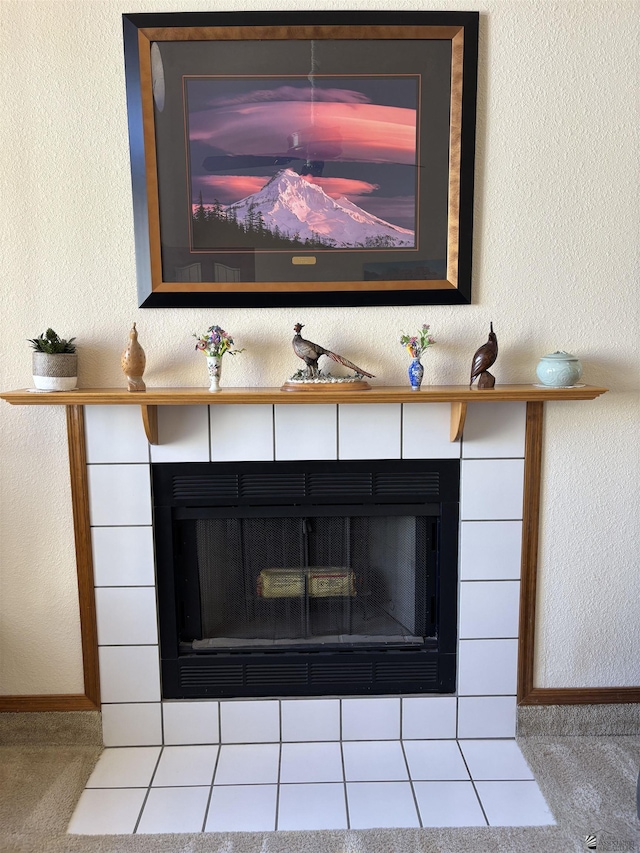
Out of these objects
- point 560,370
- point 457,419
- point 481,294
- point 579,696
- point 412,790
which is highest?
point 481,294

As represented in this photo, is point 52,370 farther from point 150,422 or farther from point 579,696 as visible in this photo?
point 579,696

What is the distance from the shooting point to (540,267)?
1717mm

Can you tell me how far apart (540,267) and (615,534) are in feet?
2.60

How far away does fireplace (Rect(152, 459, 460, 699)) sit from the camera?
5.84ft

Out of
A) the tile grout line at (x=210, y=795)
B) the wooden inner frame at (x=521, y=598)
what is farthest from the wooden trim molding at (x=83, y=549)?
the tile grout line at (x=210, y=795)

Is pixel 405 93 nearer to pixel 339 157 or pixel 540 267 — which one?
pixel 339 157

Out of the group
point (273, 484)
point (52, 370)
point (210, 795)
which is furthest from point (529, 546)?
point (52, 370)

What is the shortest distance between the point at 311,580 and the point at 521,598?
609 millimetres

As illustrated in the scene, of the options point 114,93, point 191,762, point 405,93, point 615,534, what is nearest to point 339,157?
point 405,93

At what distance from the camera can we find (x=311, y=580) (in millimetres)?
1874

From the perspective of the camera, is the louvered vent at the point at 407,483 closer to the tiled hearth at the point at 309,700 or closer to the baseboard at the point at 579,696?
the tiled hearth at the point at 309,700

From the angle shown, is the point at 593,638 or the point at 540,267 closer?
the point at 540,267

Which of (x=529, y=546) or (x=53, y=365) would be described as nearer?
(x=53, y=365)

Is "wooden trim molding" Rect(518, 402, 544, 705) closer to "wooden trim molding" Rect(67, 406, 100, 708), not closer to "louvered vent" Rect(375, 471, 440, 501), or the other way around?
"louvered vent" Rect(375, 471, 440, 501)
